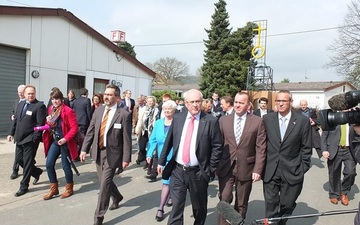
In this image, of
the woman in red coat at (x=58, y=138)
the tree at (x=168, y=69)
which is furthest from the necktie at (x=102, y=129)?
the tree at (x=168, y=69)

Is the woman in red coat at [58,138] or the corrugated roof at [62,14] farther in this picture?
the corrugated roof at [62,14]

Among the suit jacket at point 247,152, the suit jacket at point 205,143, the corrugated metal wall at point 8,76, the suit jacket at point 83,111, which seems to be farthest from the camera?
the corrugated metal wall at point 8,76

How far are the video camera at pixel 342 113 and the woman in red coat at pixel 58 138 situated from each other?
4350mm

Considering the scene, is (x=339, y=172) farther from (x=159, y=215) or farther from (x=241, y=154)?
(x=159, y=215)

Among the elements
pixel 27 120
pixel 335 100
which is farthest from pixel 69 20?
pixel 335 100

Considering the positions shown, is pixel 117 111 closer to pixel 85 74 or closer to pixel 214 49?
pixel 85 74

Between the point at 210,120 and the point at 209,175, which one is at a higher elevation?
the point at 210,120

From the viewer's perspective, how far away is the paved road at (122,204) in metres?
4.54

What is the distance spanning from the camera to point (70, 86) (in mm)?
14461

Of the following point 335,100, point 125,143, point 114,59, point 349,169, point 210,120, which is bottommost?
point 349,169

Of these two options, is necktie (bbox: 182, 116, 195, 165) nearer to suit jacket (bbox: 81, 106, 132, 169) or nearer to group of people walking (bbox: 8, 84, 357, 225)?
group of people walking (bbox: 8, 84, 357, 225)

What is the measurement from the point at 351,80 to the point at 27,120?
29453mm

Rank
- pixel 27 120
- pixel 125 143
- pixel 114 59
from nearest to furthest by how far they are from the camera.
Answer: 1. pixel 125 143
2. pixel 27 120
3. pixel 114 59

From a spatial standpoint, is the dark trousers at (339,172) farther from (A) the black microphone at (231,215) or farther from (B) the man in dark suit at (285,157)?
(A) the black microphone at (231,215)
